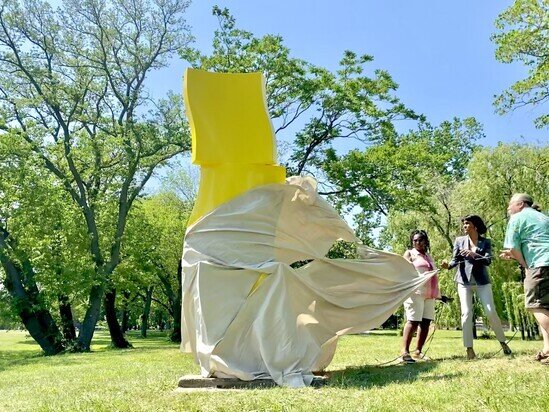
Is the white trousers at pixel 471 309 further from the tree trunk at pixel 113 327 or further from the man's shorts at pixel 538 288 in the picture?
the tree trunk at pixel 113 327

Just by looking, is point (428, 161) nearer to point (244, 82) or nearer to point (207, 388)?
point (244, 82)

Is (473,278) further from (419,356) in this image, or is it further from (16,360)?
(16,360)

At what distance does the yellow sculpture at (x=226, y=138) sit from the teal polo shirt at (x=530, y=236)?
3122 mm

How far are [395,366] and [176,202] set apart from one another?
31.5m

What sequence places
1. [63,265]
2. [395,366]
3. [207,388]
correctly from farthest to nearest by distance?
[63,265], [395,366], [207,388]

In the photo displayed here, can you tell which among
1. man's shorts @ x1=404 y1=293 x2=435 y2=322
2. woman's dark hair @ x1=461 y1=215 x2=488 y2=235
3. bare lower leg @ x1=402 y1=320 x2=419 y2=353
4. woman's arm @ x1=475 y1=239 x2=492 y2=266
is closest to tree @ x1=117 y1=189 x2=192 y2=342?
man's shorts @ x1=404 y1=293 x2=435 y2=322

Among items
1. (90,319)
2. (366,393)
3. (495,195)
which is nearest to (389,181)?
(495,195)

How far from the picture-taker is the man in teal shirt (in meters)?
6.46

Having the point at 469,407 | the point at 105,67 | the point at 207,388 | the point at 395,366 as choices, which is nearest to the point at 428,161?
the point at 105,67

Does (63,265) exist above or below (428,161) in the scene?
below

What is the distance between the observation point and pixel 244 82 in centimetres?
816

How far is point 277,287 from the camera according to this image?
23.0ft

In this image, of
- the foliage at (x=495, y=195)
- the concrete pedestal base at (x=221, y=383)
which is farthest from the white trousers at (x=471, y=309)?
the foliage at (x=495, y=195)

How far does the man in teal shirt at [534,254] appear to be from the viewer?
6457 millimetres
